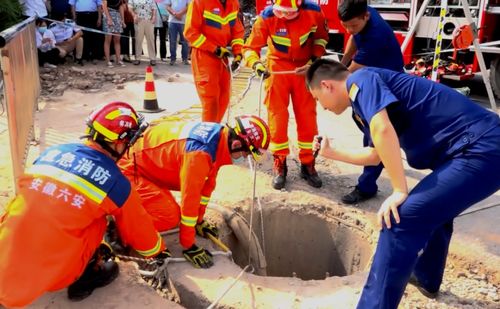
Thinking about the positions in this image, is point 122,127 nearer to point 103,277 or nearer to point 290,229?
point 103,277

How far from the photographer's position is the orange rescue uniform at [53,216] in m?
2.60

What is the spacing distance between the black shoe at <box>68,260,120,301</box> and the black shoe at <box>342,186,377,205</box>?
229 centimetres

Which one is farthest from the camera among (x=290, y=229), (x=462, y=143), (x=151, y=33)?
(x=151, y=33)

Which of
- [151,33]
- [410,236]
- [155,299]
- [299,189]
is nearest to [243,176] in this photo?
[299,189]

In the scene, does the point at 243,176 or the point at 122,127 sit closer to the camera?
the point at 122,127

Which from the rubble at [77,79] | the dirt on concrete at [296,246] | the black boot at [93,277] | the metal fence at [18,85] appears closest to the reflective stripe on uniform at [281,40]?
the dirt on concrete at [296,246]

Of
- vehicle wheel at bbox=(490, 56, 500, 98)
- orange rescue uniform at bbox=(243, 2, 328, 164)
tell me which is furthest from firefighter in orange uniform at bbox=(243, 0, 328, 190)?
vehicle wheel at bbox=(490, 56, 500, 98)

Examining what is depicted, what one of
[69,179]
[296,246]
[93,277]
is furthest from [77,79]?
[69,179]

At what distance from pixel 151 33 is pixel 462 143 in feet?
31.6

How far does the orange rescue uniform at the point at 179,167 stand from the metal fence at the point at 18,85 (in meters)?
0.96

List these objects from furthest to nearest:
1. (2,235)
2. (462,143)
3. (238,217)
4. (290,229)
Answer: (290,229)
(238,217)
(2,235)
(462,143)

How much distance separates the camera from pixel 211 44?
16.5 feet

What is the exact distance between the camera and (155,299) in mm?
3051

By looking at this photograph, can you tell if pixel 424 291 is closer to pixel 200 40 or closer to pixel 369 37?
pixel 369 37
